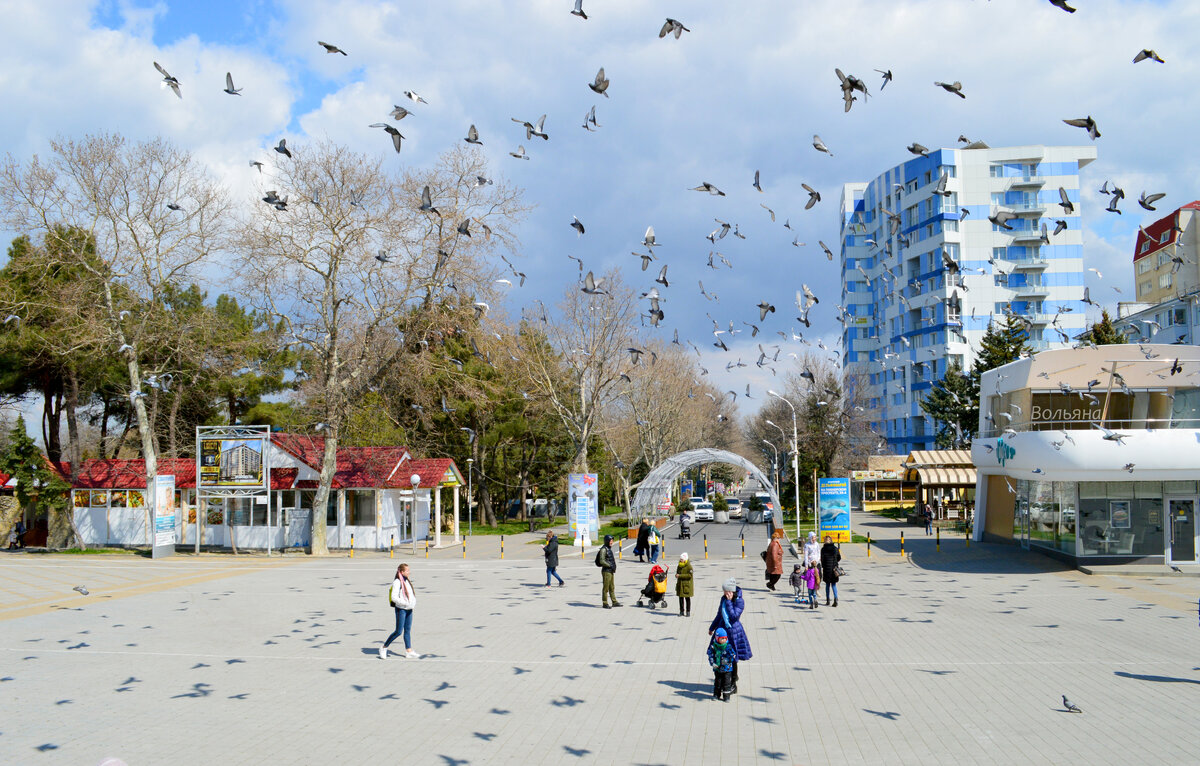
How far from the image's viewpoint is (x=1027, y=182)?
76750 mm

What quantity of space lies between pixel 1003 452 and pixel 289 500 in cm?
2995

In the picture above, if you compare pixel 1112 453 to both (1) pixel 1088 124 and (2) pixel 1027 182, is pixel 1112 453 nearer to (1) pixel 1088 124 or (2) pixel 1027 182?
(1) pixel 1088 124

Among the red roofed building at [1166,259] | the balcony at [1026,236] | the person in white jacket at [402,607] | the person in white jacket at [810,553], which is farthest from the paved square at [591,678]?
the balcony at [1026,236]

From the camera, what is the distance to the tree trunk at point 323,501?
3409 centimetres

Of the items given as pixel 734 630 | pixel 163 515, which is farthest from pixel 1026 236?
pixel 734 630

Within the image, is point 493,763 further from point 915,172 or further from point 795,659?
point 915,172

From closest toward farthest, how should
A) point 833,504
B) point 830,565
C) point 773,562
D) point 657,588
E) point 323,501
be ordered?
point 830,565 < point 657,588 < point 773,562 < point 833,504 < point 323,501

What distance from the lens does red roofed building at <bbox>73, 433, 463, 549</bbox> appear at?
36906mm

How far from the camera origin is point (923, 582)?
23.6 meters

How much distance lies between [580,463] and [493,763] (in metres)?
34.9

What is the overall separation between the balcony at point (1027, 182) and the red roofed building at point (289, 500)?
6227cm

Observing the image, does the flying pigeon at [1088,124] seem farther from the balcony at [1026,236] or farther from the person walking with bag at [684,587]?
the balcony at [1026,236]

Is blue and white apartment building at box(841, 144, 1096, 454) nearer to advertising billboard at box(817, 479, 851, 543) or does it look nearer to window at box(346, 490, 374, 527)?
advertising billboard at box(817, 479, 851, 543)

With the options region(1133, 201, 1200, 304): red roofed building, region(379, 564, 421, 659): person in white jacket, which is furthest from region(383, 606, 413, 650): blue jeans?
region(1133, 201, 1200, 304): red roofed building
